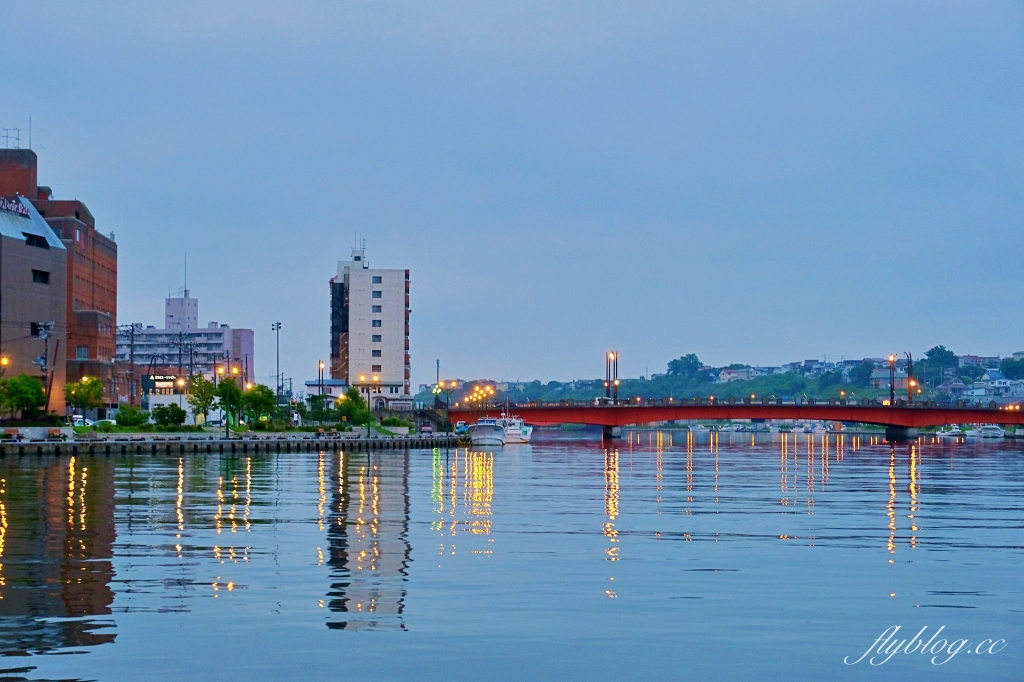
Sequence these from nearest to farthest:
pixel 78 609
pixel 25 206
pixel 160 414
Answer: pixel 78 609, pixel 160 414, pixel 25 206

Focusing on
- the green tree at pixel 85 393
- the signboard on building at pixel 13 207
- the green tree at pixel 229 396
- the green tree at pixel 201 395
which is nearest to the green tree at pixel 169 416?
the green tree at pixel 229 396

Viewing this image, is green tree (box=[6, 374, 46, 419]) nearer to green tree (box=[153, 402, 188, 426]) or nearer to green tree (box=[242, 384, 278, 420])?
green tree (box=[153, 402, 188, 426])

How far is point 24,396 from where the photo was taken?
4899 inches

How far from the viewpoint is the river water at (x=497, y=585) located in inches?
881

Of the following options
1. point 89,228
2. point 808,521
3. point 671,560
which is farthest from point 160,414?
point 671,560

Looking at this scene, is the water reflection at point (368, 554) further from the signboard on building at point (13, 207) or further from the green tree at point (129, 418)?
the signboard on building at point (13, 207)

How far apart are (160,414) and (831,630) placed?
121920 mm

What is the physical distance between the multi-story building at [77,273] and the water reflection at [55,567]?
337 ft

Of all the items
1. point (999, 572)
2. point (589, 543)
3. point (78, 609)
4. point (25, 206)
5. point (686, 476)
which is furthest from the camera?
point (25, 206)

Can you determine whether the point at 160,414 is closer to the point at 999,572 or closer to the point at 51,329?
the point at 51,329

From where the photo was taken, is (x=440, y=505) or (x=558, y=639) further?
(x=440, y=505)

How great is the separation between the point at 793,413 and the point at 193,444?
9655 cm

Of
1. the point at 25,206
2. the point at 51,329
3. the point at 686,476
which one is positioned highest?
the point at 25,206

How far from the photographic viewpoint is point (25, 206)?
151 m
